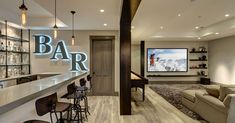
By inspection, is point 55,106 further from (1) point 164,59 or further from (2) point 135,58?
(2) point 135,58

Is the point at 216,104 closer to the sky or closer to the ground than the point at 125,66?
closer to the ground

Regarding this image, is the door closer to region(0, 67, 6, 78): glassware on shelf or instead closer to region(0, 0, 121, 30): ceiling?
region(0, 0, 121, 30): ceiling

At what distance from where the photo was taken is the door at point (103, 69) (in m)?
7.64

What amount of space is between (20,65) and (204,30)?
8540 millimetres

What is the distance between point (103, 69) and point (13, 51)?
3.38 meters

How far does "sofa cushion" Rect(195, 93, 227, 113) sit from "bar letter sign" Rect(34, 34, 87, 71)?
4.41 m

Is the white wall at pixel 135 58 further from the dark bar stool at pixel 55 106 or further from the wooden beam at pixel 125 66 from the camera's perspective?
the dark bar stool at pixel 55 106

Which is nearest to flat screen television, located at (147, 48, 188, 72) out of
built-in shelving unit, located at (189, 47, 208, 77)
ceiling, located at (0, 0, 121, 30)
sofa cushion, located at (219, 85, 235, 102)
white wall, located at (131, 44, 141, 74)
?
built-in shelving unit, located at (189, 47, 208, 77)

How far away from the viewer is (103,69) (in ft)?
25.1

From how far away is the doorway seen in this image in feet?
25.1

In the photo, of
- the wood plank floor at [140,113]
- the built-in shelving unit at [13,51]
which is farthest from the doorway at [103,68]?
the built-in shelving unit at [13,51]

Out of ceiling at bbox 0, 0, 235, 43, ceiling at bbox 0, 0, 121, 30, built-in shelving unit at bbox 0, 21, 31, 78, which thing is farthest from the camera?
built-in shelving unit at bbox 0, 21, 31, 78

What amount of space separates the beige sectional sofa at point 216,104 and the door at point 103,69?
134 inches

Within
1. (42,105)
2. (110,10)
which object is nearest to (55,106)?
(42,105)
